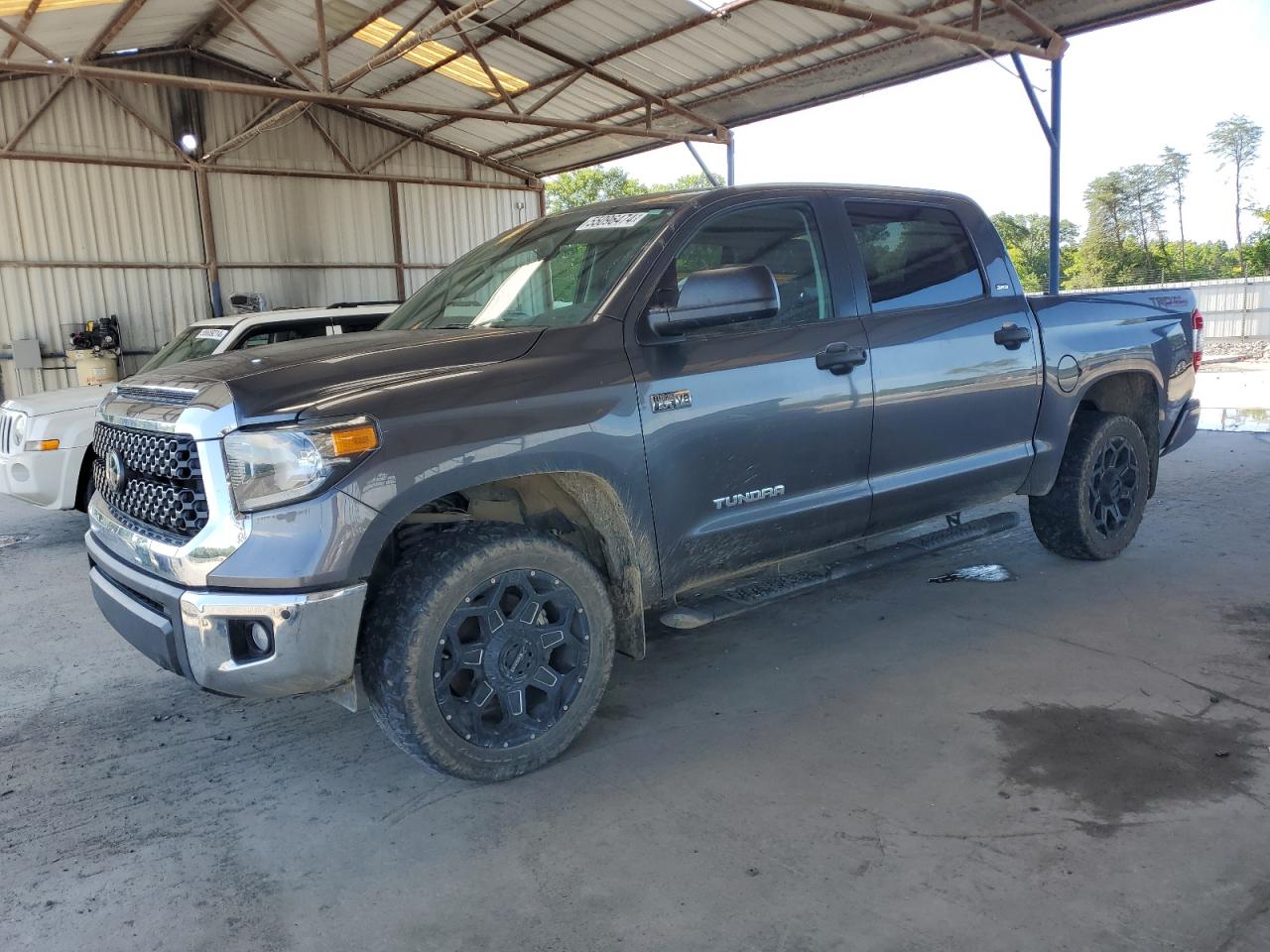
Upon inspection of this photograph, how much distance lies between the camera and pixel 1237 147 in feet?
148

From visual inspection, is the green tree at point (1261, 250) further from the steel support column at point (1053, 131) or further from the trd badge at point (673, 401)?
the trd badge at point (673, 401)

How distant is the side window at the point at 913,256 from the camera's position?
3.90 m

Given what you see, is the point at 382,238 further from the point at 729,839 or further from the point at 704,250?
the point at 729,839

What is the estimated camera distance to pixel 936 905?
231 centimetres

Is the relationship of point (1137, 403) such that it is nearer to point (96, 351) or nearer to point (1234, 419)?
point (1234, 419)

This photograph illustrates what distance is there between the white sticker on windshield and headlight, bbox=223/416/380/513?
1511 millimetres

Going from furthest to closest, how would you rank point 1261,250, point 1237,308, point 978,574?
1. point 1261,250
2. point 1237,308
3. point 978,574

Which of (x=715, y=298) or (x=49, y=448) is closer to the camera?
(x=715, y=298)

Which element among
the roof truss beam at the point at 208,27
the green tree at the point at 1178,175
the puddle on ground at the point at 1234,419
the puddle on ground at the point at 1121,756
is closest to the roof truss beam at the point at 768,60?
the puddle on ground at the point at 1234,419

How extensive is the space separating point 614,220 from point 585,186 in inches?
1980

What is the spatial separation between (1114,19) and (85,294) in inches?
589

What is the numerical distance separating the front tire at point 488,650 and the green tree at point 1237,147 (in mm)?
51188

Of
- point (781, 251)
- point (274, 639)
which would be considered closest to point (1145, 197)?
point (781, 251)

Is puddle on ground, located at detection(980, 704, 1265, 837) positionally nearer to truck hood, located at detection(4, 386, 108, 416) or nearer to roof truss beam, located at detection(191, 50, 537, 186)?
truck hood, located at detection(4, 386, 108, 416)
